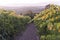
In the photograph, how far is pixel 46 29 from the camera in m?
4.60

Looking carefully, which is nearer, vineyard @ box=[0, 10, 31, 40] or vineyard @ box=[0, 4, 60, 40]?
vineyard @ box=[0, 4, 60, 40]

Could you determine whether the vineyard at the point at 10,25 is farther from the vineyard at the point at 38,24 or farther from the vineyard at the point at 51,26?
the vineyard at the point at 51,26

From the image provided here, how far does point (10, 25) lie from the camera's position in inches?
290

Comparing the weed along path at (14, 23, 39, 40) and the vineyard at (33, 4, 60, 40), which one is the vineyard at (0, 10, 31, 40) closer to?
the weed along path at (14, 23, 39, 40)

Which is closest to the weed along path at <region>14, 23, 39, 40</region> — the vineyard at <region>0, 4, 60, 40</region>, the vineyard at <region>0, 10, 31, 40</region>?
the vineyard at <region>0, 4, 60, 40</region>

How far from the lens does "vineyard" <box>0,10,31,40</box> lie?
6.90 meters

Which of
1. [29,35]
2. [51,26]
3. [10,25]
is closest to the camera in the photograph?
[51,26]

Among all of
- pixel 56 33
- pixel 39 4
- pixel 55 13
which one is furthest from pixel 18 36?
pixel 56 33

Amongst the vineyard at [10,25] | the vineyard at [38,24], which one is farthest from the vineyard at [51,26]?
the vineyard at [10,25]

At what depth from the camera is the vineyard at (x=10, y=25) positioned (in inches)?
272

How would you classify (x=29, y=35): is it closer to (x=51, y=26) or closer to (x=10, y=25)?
(x=10, y=25)

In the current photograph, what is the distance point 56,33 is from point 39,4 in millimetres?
4426

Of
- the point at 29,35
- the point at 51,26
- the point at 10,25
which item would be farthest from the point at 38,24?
the point at 29,35

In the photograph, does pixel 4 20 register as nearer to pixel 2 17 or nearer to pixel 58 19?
pixel 2 17
